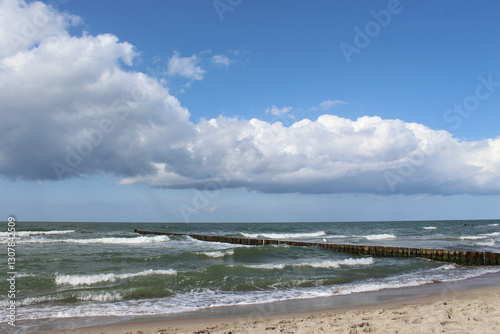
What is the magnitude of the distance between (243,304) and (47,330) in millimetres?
4876

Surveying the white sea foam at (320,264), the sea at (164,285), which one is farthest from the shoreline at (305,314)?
the white sea foam at (320,264)

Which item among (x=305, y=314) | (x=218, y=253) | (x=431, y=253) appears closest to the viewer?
(x=305, y=314)

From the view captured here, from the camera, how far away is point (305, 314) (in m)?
8.59

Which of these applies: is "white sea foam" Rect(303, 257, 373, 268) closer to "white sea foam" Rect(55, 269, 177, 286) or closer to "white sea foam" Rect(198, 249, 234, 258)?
"white sea foam" Rect(198, 249, 234, 258)

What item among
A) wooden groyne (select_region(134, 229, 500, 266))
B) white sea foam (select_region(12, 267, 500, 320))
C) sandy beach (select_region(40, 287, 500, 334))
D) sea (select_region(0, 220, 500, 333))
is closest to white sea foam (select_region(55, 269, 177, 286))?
sea (select_region(0, 220, 500, 333))

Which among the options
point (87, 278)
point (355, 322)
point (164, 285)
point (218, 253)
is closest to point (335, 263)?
point (218, 253)

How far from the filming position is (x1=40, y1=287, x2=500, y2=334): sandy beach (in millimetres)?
6637

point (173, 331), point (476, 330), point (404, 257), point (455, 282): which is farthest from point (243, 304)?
point (404, 257)

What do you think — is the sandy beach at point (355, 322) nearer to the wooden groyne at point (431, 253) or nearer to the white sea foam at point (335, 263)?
the white sea foam at point (335, 263)

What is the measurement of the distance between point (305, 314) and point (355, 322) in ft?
5.38

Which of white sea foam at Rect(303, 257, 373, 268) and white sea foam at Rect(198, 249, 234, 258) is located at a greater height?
white sea foam at Rect(303, 257, 373, 268)

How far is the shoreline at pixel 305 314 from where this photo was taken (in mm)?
7272

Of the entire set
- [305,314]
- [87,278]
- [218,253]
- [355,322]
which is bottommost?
[218,253]

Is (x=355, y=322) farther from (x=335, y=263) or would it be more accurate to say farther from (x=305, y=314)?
(x=335, y=263)
